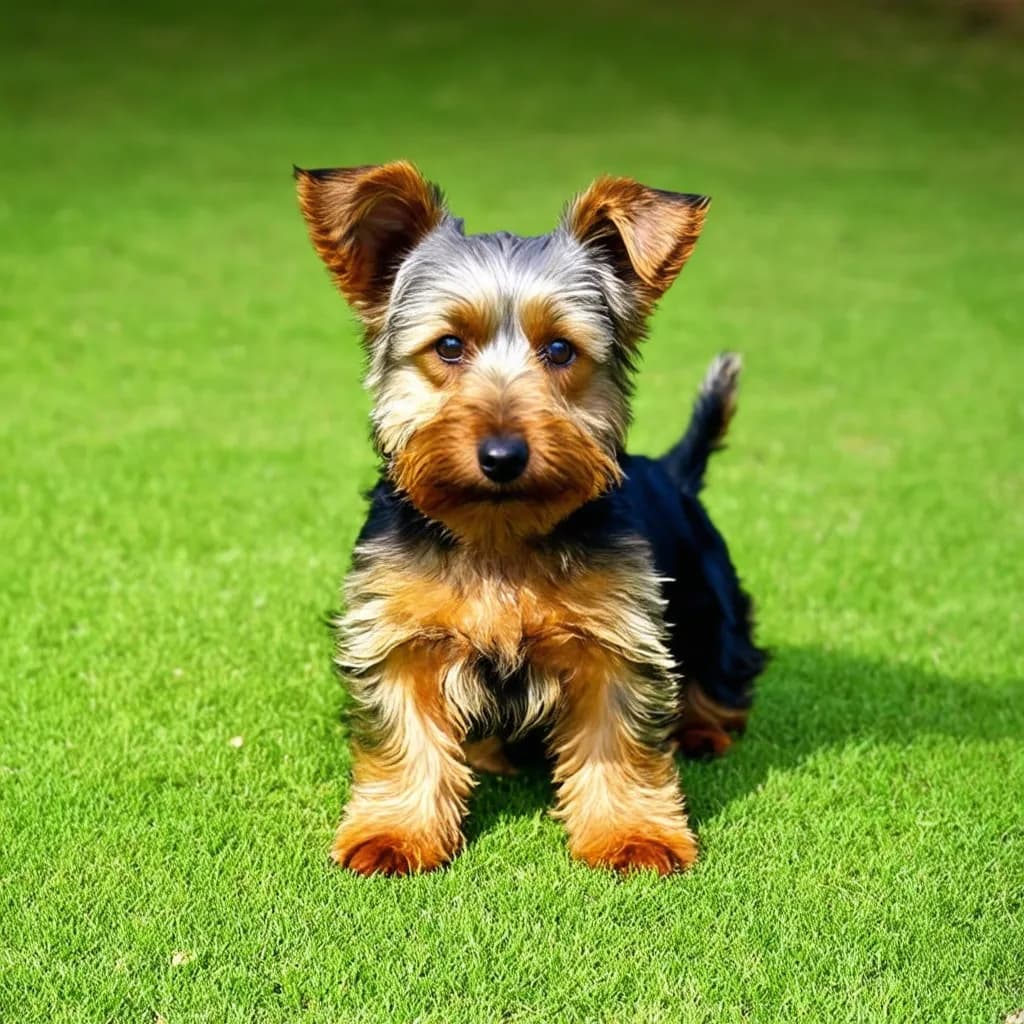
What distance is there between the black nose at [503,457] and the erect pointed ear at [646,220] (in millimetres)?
776

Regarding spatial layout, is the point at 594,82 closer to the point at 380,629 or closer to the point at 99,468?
the point at 99,468

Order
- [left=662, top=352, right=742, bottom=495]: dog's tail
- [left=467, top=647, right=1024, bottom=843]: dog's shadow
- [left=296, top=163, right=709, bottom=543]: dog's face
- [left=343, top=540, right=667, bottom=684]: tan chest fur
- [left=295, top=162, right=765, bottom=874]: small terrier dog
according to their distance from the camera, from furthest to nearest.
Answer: [left=662, top=352, right=742, bottom=495]: dog's tail
[left=467, top=647, right=1024, bottom=843]: dog's shadow
[left=343, top=540, right=667, bottom=684]: tan chest fur
[left=295, top=162, right=765, bottom=874]: small terrier dog
[left=296, top=163, right=709, bottom=543]: dog's face

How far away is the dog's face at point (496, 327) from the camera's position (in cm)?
405

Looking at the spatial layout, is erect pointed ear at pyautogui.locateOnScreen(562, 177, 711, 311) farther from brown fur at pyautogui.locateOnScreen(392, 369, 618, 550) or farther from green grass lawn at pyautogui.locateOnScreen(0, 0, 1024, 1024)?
green grass lawn at pyautogui.locateOnScreen(0, 0, 1024, 1024)

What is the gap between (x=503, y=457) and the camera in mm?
3939

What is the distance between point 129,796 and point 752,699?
2404mm

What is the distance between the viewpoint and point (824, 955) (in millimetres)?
3998

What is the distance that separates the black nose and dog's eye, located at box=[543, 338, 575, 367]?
420 mm

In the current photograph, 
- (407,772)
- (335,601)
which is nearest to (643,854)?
(407,772)

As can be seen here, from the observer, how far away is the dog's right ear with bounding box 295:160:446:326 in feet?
14.0

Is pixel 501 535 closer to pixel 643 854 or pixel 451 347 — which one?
pixel 451 347

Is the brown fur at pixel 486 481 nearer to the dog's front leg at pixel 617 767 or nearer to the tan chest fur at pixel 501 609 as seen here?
the tan chest fur at pixel 501 609

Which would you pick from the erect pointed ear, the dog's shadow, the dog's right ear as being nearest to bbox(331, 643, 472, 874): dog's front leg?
the dog's shadow

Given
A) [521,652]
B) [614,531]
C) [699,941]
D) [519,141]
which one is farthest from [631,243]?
[519,141]
